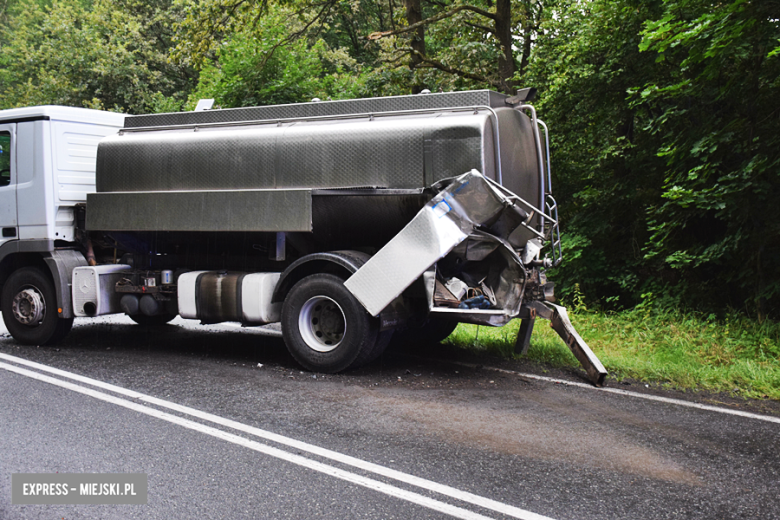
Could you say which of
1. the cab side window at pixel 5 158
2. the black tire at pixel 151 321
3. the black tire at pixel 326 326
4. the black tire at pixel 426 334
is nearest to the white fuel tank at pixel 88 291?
the cab side window at pixel 5 158

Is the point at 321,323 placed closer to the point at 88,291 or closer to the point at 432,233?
the point at 432,233

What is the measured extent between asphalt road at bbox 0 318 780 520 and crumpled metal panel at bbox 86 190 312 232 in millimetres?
1532

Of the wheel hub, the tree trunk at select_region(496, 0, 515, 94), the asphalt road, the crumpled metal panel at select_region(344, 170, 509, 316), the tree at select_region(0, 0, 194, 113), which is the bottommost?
the asphalt road

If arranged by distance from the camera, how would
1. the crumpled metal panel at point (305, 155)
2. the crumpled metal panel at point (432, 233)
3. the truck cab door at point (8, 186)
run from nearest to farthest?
the crumpled metal panel at point (432, 233) < the crumpled metal panel at point (305, 155) < the truck cab door at point (8, 186)

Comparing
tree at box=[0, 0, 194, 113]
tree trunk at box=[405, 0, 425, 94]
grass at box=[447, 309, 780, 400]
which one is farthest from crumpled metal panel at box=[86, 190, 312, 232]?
tree at box=[0, 0, 194, 113]

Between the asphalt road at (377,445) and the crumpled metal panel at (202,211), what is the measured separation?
1532mm

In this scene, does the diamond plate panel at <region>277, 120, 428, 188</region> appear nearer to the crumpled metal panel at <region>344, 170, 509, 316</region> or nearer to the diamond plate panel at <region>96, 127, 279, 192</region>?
the diamond plate panel at <region>96, 127, 279, 192</region>

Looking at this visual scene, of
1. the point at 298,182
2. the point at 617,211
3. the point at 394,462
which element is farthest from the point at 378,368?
the point at 617,211

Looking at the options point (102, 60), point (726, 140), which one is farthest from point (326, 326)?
point (102, 60)

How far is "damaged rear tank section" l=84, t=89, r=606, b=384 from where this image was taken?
630 cm

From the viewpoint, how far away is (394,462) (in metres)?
4.28

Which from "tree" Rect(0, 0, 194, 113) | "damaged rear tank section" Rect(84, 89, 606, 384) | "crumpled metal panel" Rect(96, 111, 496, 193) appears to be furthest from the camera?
"tree" Rect(0, 0, 194, 113)

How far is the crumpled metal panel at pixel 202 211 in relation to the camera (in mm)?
6969

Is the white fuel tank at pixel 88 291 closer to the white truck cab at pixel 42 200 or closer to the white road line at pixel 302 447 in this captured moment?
the white truck cab at pixel 42 200
